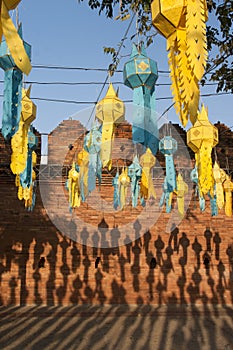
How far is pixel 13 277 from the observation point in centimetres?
765

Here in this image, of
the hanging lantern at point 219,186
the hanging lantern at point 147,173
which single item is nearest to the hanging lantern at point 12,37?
the hanging lantern at point 147,173

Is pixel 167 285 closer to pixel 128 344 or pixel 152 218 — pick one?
pixel 152 218

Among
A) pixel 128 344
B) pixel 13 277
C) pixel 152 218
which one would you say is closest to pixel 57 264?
pixel 13 277

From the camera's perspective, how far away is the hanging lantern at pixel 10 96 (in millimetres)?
1759

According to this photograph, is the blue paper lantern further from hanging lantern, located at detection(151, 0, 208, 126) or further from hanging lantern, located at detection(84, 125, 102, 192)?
hanging lantern, located at detection(151, 0, 208, 126)

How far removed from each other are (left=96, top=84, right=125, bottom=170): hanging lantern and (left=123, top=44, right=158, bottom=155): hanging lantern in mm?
477

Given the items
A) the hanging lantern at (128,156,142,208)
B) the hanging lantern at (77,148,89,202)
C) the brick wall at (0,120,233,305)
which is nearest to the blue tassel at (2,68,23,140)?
the hanging lantern at (77,148,89,202)

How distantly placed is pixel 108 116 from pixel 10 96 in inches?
38.9

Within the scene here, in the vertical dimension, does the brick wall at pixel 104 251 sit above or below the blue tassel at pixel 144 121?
below

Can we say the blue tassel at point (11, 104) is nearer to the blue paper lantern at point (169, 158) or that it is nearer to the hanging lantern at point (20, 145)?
the hanging lantern at point (20, 145)

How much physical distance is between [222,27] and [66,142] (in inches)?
216

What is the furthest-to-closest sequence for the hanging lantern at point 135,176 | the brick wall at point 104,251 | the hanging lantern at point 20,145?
the brick wall at point 104,251 → the hanging lantern at point 135,176 → the hanging lantern at point 20,145

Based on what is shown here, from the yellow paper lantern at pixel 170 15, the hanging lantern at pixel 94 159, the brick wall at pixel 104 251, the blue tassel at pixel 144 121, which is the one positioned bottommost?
the brick wall at pixel 104 251

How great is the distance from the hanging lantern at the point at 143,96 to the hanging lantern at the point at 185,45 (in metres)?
0.53
